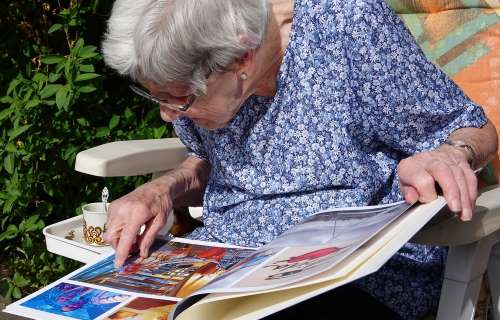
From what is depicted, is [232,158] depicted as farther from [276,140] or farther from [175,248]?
[175,248]

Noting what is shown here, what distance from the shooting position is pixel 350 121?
6.06 feet

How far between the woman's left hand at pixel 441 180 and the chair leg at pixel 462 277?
21cm

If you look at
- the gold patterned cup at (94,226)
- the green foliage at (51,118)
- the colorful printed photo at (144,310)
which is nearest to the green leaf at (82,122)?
A: the green foliage at (51,118)

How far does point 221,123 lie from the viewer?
6.20 feet

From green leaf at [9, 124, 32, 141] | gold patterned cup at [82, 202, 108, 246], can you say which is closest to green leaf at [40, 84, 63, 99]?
green leaf at [9, 124, 32, 141]

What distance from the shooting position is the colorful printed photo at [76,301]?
5.36 feet

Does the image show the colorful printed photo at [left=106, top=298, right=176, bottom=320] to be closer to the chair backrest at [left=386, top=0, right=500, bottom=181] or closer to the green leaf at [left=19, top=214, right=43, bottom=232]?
the chair backrest at [left=386, top=0, right=500, bottom=181]

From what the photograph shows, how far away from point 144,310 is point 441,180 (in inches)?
24.0

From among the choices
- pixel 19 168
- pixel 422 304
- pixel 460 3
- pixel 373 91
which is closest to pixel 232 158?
pixel 373 91

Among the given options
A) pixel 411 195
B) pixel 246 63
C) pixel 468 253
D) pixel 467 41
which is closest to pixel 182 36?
pixel 246 63

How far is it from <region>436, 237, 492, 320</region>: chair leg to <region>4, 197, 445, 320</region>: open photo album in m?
0.22

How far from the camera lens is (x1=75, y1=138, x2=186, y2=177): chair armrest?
82.9 inches

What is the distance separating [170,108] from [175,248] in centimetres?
32

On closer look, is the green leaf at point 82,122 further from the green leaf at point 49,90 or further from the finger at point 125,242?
the finger at point 125,242
